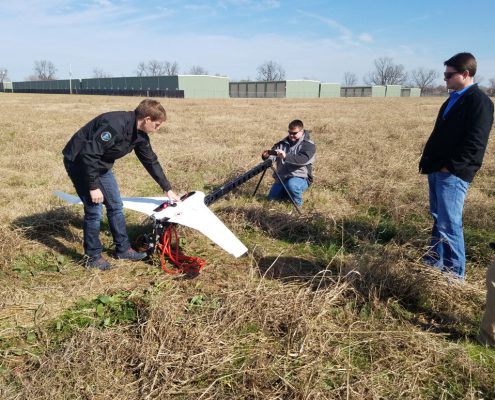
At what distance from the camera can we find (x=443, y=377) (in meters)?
2.78

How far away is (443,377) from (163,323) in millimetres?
2190

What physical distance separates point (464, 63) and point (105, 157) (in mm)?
3742

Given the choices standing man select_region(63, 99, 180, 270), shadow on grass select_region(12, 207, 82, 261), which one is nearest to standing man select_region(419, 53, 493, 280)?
standing man select_region(63, 99, 180, 270)

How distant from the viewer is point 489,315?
3.01 m

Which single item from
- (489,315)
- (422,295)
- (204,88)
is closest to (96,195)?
(422,295)

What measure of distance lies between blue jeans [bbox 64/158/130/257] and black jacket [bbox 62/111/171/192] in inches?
5.0

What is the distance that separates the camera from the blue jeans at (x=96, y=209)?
405cm

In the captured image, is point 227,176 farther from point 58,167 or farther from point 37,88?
point 37,88

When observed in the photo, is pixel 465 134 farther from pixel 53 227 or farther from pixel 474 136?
pixel 53 227

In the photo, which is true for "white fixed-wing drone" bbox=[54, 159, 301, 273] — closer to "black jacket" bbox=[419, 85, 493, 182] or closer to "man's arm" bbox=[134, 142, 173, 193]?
"man's arm" bbox=[134, 142, 173, 193]

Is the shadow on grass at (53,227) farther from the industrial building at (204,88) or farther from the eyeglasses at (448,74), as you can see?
the industrial building at (204,88)

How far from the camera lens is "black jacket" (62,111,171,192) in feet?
12.5

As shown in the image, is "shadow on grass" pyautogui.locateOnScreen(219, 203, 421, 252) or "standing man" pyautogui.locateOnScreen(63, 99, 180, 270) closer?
"standing man" pyautogui.locateOnScreen(63, 99, 180, 270)

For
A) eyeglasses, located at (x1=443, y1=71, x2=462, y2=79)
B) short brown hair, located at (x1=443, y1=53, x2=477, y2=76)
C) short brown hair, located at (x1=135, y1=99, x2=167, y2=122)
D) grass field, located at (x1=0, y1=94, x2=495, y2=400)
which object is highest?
short brown hair, located at (x1=443, y1=53, x2=477, y2=76)
